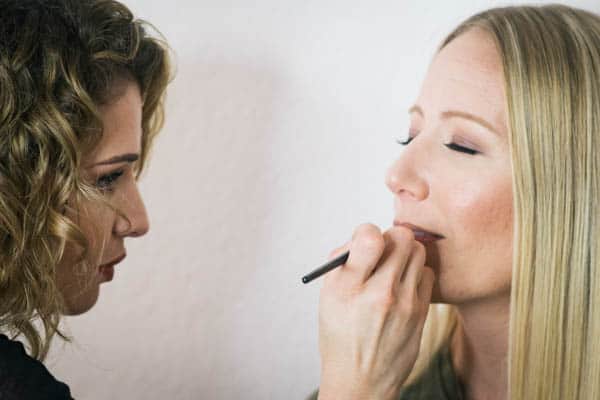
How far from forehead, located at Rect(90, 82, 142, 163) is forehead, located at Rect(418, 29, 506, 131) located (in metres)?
0.44

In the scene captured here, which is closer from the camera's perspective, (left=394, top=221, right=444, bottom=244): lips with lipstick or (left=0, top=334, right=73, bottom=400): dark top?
(left=0, top=334, right=73, bottom=400): dark top

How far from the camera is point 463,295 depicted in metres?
0.94

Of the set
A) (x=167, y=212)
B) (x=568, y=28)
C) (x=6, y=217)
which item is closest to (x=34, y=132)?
(x=6, y=217)

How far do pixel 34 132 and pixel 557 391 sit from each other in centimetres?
81

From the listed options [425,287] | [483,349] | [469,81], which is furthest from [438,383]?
[469,81]

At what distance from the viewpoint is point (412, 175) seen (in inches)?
37.1

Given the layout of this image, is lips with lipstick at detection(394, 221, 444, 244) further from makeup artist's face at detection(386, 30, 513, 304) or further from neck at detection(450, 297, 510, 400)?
neck at detection(450, 297, 510, 400)

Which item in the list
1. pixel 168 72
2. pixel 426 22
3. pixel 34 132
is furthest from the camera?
pixel 426 22

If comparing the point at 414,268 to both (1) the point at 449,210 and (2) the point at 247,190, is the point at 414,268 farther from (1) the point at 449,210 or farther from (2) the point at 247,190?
(2) the point at 247,190

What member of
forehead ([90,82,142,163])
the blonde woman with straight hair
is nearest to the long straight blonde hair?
the blonde woman with straight hair

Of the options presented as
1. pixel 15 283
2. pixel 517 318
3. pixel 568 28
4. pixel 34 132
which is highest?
pixel 568 28

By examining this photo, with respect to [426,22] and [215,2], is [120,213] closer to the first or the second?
[215,2]

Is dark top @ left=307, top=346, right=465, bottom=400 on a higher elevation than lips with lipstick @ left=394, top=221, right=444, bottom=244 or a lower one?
lower

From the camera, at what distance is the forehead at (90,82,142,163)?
973 millimetres
